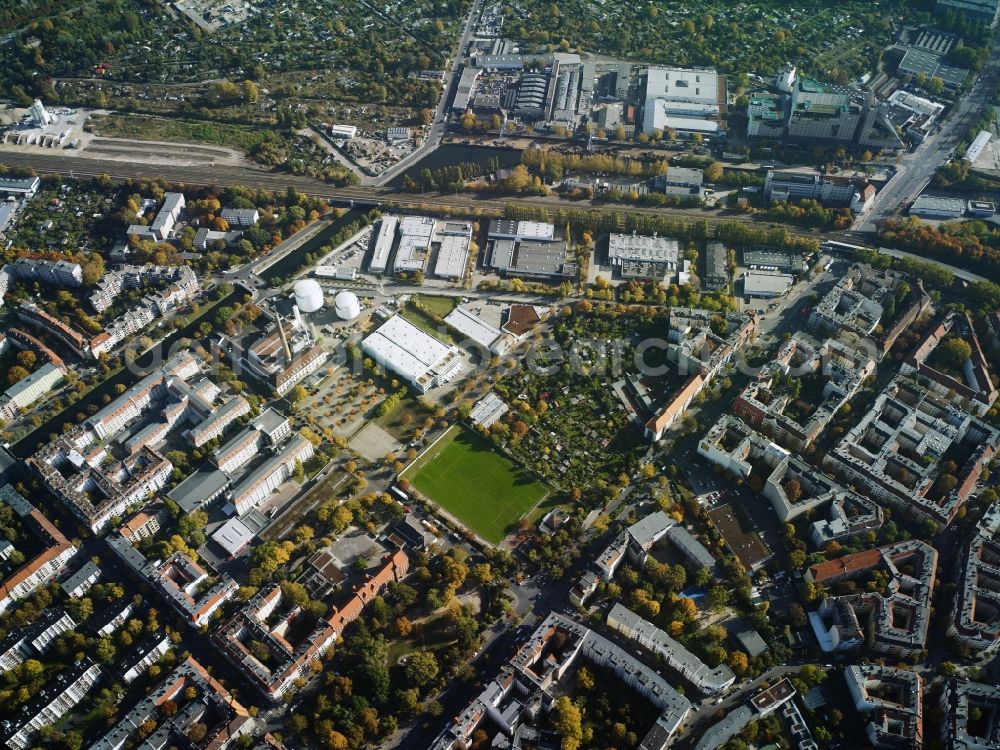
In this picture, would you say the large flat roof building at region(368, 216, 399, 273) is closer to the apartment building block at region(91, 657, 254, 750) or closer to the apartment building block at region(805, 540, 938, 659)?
the apartment building block at region(91, 657, 254, 750)

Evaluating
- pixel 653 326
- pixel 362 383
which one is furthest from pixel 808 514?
pixel 362 383

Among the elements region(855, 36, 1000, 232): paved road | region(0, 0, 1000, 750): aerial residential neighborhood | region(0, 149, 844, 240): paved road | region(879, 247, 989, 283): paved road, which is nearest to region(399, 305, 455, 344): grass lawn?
region(0, 0, 1000, 750): aerial residential neighborhood

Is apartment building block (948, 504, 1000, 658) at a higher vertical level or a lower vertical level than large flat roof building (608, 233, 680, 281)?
lower

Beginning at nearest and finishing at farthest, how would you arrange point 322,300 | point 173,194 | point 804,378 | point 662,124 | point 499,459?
1. point 499,459
2. point 804,378
3. point 322,300
4. point 173,194
5. point 662,124

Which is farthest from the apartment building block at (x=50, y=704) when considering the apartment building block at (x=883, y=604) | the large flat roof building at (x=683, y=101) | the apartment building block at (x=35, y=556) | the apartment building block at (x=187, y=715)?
the large flat roof building at (x=683, y=101)

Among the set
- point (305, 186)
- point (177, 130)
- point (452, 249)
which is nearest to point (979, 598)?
point (452, 249)

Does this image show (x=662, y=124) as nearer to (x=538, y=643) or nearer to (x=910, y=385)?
(x=910, y=385)
